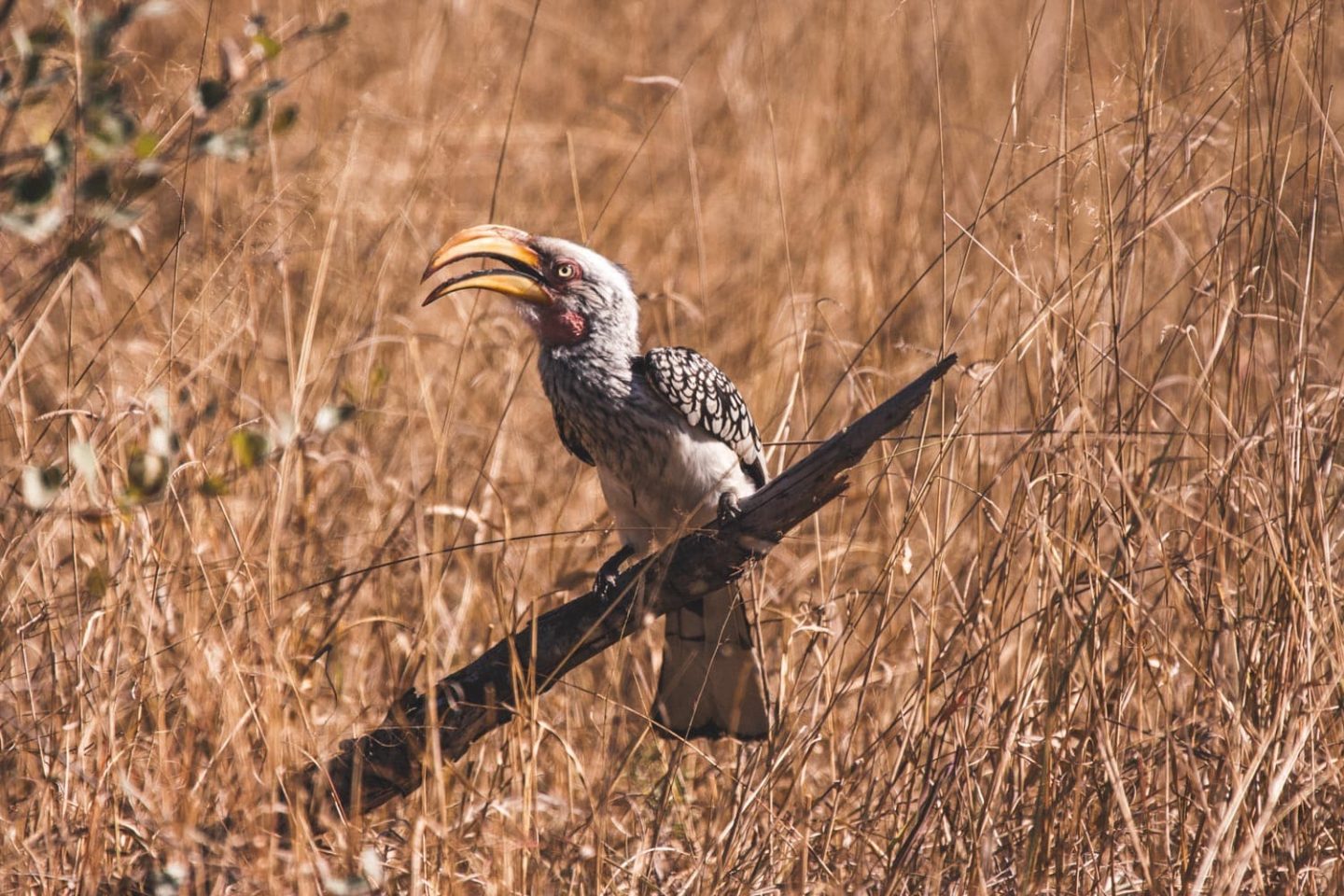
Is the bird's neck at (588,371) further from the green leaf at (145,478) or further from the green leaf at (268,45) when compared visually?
the green leaf at (145,478)

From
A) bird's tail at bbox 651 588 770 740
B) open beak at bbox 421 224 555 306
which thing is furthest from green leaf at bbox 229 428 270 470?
bird's tail at bbox 651 588 770 740

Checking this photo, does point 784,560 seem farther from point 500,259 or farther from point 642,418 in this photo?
point 500,259

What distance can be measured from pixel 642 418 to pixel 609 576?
1.27ft

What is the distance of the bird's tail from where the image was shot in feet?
9.27

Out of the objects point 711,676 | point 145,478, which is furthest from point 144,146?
point 711,676

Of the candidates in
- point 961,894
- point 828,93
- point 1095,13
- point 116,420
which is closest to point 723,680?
point 961,894

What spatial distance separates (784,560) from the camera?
3795 millimetres

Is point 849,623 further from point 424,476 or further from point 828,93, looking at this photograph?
point 828,93

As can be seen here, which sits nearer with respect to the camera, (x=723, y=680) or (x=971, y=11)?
(x=723, y=680)

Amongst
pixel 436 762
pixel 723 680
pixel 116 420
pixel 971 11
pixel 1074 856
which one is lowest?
pixel 723 680

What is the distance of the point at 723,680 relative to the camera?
2934 mm

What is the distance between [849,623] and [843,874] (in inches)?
17.9

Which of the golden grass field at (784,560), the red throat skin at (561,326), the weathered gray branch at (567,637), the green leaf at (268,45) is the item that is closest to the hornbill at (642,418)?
the red throat skin at (561,326)

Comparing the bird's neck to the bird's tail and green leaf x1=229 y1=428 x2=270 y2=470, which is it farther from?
green leaf x1=229 y1=428 x2=270 y2=470
